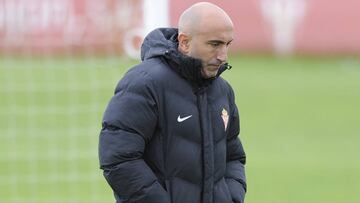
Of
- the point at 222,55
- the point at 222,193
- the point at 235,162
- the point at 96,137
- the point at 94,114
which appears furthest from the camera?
the point at 94,114

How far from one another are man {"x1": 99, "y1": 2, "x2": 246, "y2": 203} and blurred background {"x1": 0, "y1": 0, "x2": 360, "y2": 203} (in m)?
3.56

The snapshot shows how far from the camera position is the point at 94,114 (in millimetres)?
13758

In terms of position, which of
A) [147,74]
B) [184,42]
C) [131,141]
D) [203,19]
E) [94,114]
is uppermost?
[203,19]

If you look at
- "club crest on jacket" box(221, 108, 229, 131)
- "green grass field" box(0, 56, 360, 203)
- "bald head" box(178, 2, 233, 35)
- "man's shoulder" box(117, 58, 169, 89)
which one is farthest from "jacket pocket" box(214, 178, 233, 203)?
"green grass field" box(0, 56, 360, 203)

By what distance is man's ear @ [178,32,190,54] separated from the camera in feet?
18.7

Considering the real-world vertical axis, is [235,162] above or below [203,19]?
below

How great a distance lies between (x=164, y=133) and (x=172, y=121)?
0.07m

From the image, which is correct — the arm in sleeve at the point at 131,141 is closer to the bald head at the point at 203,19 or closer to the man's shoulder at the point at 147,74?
the man's shoulder at the point at 147,74

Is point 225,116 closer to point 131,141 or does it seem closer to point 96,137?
point 131,141

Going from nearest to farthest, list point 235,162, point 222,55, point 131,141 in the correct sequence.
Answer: point 131,141
point 222,55
point 235,162

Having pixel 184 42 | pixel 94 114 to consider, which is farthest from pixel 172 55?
pixel 94 114

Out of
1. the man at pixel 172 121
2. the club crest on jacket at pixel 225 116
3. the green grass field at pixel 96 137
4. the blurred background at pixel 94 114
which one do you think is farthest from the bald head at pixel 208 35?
the green grass field at pixel 96 137

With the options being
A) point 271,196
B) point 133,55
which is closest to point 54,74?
point 271,196

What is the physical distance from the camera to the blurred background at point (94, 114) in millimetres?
12219
